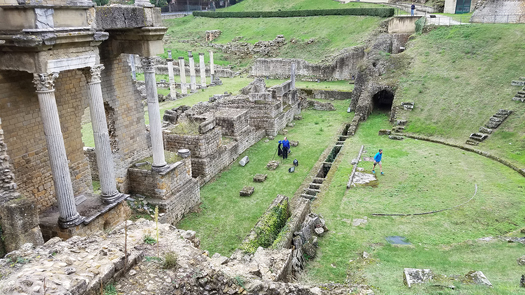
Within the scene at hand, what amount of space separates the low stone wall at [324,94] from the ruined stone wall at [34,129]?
19757 mm

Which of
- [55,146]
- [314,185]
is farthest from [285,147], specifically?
[55,146]

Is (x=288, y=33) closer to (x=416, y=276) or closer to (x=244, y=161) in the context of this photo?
(x=244, y=161)

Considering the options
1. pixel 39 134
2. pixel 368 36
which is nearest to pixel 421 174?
pixel 39 134

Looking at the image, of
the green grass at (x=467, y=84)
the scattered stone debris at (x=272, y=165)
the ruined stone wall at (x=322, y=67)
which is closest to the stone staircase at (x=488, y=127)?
the green grass at (x=467, y=84)

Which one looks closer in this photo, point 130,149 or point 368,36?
point 130,149

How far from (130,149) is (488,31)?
24447 millimetres

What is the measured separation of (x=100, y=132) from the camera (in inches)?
371

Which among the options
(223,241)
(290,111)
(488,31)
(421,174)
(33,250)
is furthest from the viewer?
(488,31)

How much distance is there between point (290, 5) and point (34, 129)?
51018mm

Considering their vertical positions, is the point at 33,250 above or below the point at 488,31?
below

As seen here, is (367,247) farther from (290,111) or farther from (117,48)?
(290,111)

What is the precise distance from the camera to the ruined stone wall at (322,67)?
3350 cm

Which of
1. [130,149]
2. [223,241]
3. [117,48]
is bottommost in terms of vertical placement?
[223,241]

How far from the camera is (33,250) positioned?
21.7ft
